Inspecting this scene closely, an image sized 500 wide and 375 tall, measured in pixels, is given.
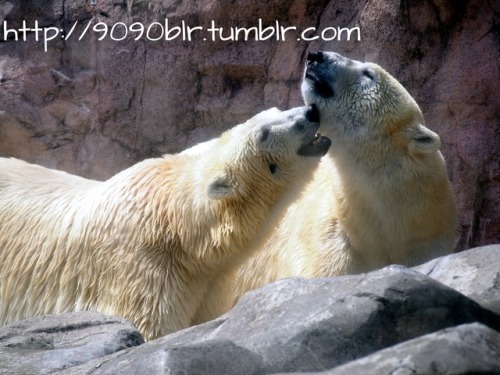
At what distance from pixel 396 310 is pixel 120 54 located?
487 cm

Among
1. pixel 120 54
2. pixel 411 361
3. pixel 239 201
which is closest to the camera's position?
pixel 411 361

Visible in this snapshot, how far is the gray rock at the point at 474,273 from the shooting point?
304cm

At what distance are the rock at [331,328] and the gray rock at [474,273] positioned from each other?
0.14 metres

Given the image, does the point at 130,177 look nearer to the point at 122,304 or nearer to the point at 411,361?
the point at 122,304

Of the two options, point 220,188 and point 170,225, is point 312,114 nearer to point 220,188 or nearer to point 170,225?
point 220,188

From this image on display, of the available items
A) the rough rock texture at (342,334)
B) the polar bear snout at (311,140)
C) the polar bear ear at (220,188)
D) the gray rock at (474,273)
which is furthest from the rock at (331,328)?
the polar bear snout at (311,140)

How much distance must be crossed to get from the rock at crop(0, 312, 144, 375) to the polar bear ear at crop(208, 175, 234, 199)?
95 cm

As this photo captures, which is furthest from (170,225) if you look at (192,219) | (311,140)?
(311,140)

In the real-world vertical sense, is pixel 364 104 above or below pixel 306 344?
above

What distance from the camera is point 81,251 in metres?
5.04

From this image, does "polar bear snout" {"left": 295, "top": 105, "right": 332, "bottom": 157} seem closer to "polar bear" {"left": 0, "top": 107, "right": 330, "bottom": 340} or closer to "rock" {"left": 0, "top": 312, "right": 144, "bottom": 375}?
"polar bear" {"left": 0, "top": 107, "right": 330, "bottom": 340}

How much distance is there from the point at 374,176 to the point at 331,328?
2.53m

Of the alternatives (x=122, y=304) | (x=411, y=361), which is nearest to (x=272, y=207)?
(x=122, y=304)

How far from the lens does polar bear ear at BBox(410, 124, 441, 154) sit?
505cm
